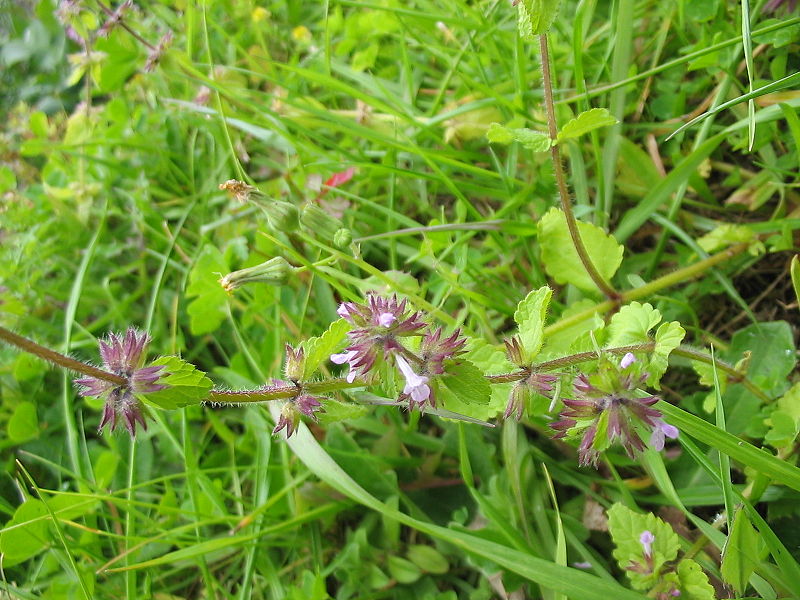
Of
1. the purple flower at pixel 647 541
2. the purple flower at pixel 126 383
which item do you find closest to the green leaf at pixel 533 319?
the purple flower at pixel 647 541

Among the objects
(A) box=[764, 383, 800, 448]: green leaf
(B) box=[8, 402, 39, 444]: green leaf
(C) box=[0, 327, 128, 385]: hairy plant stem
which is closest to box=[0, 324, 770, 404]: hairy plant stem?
(C) box=[0, 327, 128, 385]: hairy plant stem

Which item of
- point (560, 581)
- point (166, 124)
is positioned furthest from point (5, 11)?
point (560, 581)

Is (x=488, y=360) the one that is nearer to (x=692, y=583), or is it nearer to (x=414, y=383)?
(x=414, y=383)

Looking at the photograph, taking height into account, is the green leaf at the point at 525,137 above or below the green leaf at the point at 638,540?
above

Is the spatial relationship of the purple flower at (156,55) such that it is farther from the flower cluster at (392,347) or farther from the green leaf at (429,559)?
the green leaf at (429,559)

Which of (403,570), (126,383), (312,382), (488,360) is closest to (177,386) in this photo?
(126,383)
